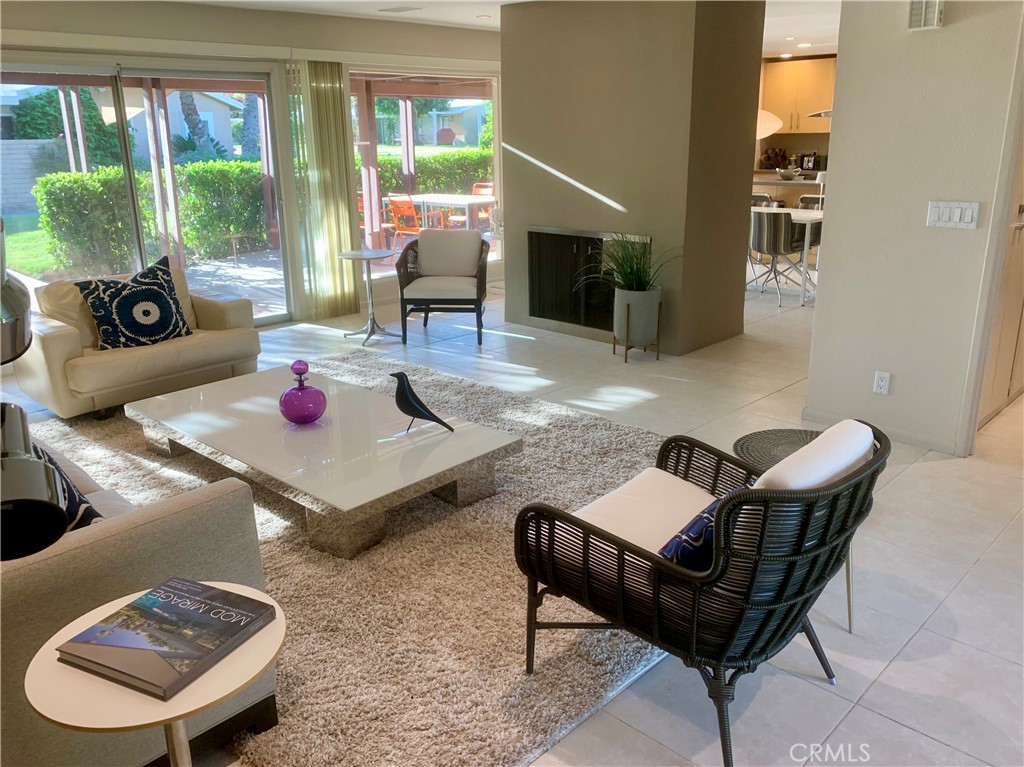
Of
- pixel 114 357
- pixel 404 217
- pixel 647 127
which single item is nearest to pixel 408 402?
pixel 114 357

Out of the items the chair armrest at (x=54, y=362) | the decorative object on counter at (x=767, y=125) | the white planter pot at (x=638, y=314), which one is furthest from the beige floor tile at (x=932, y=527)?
the decorative object on counter at (x=767, y=125)

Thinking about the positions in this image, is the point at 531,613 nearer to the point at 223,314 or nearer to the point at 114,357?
the point at 114,357

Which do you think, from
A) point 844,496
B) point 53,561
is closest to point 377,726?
point 53,561

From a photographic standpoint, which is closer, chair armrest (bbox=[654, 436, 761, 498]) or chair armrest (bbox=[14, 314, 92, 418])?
chair armrest (bbox=[654, 436, 761, 498])

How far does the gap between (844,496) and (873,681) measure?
843mm

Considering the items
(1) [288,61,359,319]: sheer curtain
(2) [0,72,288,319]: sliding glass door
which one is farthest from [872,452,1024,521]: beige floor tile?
(2) [0,72,288,319]: sliding glass door

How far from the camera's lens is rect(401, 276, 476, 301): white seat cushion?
19.2 ft

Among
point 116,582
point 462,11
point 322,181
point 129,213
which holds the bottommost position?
point 116,582

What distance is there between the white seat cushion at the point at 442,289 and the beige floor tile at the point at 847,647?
376 centimetres

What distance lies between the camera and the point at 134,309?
15.0 ft

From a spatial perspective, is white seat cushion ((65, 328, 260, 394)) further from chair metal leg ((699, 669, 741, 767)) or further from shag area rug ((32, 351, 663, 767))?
chair metal leg ((699, 669, 741, 767))

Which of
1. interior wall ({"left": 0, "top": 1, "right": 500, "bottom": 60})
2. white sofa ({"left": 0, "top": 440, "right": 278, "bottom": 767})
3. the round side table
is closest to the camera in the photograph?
the round side table

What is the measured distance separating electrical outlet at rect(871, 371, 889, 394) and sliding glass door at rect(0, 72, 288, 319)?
4.93 metres

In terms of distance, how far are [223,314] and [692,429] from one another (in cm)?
297
